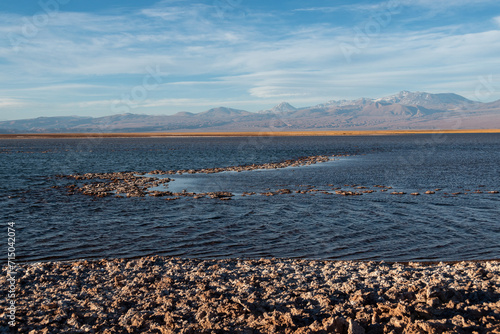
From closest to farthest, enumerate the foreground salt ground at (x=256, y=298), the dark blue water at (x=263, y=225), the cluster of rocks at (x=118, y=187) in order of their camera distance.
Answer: the foreground salt ground at (x=256, y=298) → the dark blue water at (x=263, y=225) → the cluster of rocks at (x=118, y=187)

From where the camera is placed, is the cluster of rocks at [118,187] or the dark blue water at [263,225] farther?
the cluster of rocks at [118,187]

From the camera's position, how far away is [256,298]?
11195 mm

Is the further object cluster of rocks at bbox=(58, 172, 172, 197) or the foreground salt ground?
cluster of rocks at bbox=(58, 172, 172, 197)

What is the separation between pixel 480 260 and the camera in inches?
632

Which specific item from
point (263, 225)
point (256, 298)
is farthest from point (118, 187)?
point (256, 298)

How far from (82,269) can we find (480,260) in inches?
594

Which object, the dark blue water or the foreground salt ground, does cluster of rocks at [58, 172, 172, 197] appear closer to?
the dark blue water

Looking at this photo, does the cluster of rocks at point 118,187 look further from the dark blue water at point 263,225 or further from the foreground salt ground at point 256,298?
the foreground salt ground at point 256,298

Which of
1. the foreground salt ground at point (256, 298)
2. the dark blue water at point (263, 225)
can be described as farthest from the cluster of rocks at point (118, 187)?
the foreground salt ground at point (256, 298)

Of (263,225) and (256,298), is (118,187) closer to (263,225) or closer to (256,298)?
(263,225)

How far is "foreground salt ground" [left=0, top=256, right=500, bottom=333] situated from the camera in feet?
31.7

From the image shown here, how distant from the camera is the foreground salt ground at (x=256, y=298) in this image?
9656 millimetres

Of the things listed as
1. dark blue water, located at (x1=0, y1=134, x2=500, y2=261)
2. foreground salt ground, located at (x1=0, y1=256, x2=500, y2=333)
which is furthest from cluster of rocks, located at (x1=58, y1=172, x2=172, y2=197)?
foreground salt ground, located at (x1=0, y1=256, x2=500, y2=333)

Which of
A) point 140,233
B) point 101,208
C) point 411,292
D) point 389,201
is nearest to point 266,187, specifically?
point 389,201
